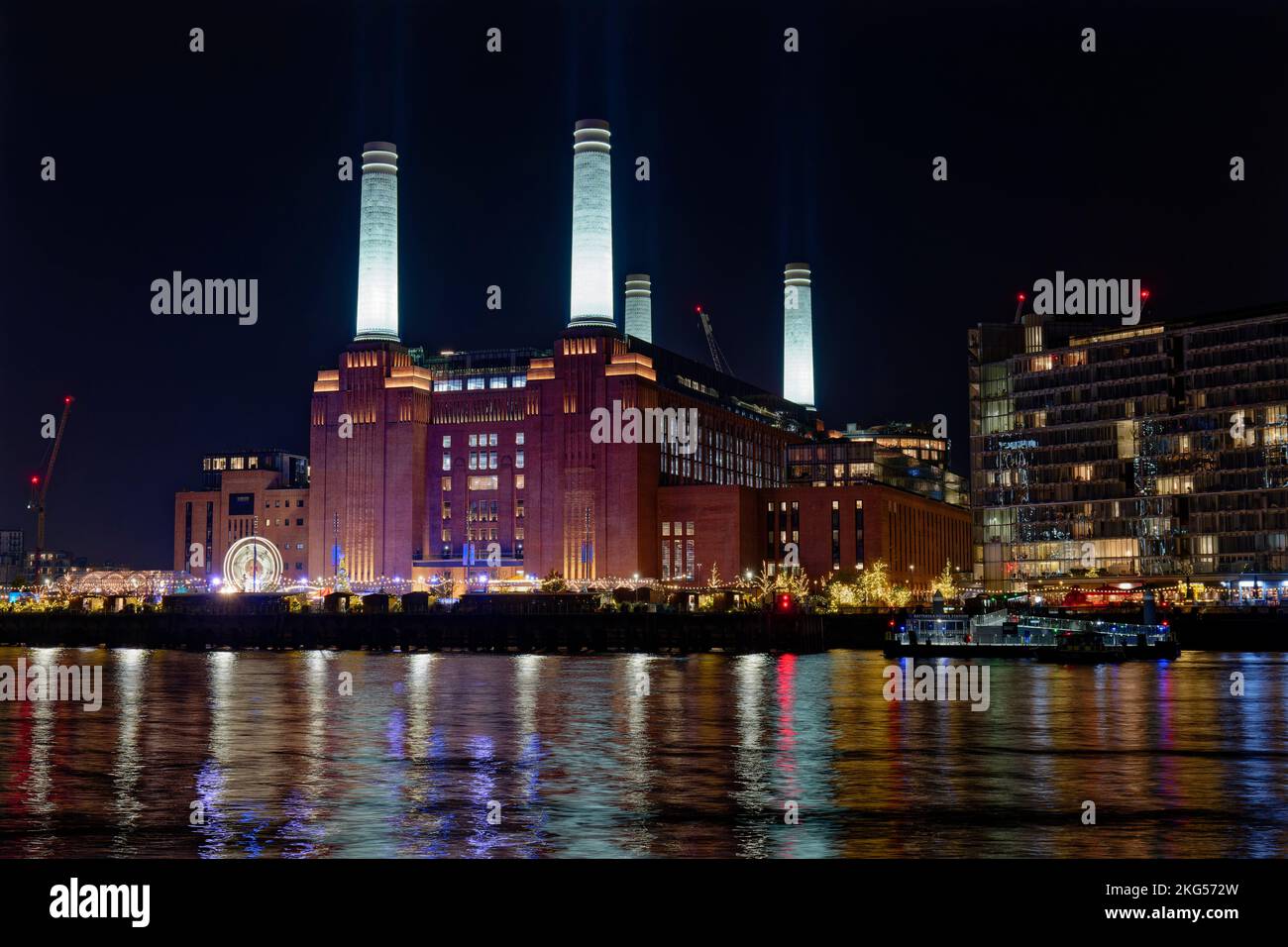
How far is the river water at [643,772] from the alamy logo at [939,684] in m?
1.68

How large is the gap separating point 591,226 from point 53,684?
12675 centimetres

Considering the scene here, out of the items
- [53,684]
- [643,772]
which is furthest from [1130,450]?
[643,772]

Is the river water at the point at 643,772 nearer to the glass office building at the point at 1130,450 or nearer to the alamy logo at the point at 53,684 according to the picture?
the alamy logo at the point at 53,684

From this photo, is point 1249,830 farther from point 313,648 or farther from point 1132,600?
point 1132,600

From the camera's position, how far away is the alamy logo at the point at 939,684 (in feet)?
224

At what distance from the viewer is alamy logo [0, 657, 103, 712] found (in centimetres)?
6812

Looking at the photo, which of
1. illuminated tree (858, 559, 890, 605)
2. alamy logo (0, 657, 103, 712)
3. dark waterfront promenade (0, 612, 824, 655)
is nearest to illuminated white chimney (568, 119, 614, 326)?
illuminated tree (858, 559, 890, 605)

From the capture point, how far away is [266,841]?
2842 cm

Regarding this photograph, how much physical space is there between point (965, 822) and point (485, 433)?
171010mm
